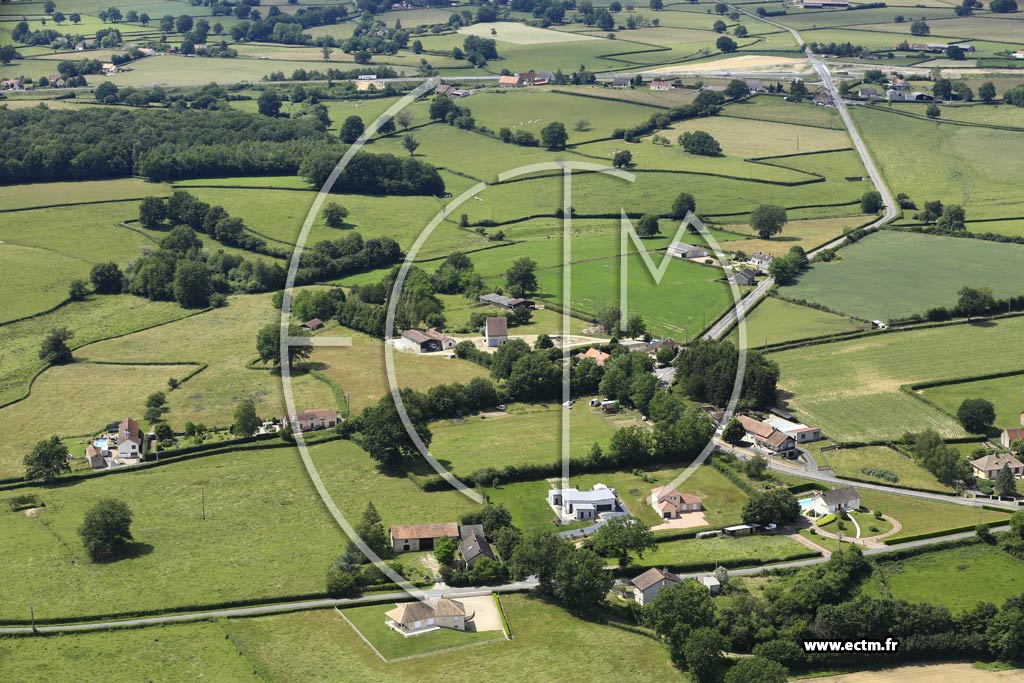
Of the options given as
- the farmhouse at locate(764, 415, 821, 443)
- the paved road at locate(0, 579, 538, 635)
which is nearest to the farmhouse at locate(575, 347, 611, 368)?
the farmhouse at locate(764, 415, 821, 443)

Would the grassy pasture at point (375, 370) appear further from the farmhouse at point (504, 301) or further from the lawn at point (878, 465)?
the lawn at point (878, 465)

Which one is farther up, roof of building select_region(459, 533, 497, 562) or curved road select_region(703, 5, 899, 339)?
curved road select_region(703, 5, 899, 339)

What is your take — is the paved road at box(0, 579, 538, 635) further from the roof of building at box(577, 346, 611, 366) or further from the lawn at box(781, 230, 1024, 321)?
the lawn at box(781, 230, 1024, 321)

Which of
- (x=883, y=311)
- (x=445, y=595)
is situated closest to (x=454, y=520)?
(x=445, y=595)

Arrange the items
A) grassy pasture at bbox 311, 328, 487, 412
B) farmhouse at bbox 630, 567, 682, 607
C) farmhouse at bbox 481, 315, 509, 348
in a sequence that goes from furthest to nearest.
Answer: farmhouse at bbox 481, 315, 509, 348 < grassy pasture at bbox 311, 328, 487, 412 < farmhouse at bbox 630, 567, 682, 607

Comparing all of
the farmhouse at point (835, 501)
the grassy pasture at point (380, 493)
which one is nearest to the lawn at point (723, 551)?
the farmhouse at point (835, 501)

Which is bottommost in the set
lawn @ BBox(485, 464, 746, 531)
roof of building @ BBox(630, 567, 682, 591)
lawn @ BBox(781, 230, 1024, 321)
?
lawn @ BBox(485, 464, 746, 531)

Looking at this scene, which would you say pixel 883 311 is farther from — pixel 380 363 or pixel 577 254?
pixel 380 363
